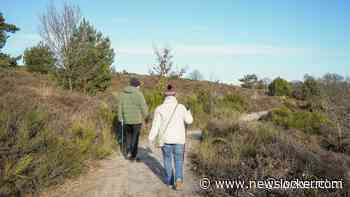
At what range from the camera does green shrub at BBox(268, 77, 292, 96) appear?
148 ft

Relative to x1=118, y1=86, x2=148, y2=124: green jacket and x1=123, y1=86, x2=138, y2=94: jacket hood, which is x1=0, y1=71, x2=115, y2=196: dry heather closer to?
x1=118, y1=86, x2=148, y2=124: green jacket

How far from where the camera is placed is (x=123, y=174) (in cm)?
493

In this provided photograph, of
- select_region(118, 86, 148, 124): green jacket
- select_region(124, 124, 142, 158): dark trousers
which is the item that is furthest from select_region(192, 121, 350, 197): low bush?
select_region(118, 86, 148, 124): green jacket

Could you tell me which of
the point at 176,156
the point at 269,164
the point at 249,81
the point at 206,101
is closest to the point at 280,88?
the point at 249,81

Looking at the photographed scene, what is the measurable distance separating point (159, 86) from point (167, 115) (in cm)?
1039

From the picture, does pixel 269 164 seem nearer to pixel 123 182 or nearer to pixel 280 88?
pixel 123 182

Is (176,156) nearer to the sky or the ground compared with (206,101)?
nearer to the ground

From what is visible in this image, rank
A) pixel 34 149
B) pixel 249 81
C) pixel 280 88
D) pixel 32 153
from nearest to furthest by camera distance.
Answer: pixel 32 153
pixel 34 149
pixel 280 88
pixel 249 81

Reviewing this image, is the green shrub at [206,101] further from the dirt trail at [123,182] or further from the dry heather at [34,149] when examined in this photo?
the dry heather at [34,149]

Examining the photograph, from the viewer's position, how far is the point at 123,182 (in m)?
4.50

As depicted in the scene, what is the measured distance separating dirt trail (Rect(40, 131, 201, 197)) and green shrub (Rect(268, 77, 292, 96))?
44.3 meters

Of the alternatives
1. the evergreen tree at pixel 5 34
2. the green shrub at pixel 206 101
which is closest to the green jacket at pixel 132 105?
the green shrub at pixel 206 101

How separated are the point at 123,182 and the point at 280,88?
46761 mm

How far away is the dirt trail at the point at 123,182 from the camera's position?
3.99m
